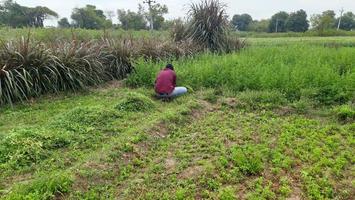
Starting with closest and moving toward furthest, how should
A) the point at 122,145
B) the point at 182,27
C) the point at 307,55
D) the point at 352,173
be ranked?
the point at 352,173
the point at 122,145
the point at 307,55
the point at 182,27

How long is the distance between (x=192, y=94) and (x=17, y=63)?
3.74 meters

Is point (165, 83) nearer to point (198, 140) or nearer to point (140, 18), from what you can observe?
point (198, 140)

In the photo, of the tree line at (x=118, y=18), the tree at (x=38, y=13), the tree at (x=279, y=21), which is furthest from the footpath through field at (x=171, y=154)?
the tree at (x=279, y=21)

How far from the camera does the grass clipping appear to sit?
6.27 m

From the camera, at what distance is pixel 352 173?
4059 mm

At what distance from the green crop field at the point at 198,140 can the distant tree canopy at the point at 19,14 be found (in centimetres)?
3329

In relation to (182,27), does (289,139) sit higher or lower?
lower

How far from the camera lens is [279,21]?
59.5m

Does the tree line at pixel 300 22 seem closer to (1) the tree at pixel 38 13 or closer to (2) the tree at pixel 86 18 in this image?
(2) the tree at pixel 86 18

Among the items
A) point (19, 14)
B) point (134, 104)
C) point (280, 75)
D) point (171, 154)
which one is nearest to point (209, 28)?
point (280, 75)

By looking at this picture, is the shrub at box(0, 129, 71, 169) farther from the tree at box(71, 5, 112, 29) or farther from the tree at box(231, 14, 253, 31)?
the tree at box(231, 14, 253, 31)

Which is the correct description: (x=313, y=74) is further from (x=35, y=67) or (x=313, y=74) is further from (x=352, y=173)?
(x=35, y=67)

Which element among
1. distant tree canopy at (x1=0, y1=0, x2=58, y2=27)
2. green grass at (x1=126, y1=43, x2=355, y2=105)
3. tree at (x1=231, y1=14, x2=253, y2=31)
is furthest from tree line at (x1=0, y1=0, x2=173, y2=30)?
tree at (x1=231, y1=14, x2=253, y2=31)

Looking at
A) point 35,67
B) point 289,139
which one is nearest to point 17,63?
point 35,67
